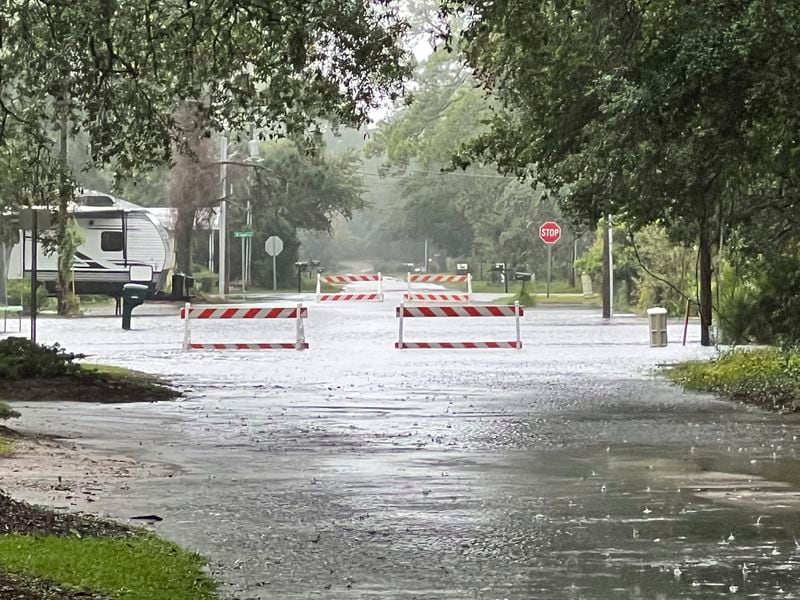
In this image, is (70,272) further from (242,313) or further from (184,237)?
(242,313)

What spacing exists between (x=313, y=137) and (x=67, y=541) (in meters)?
9.84

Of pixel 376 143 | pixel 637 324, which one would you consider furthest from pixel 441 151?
pixel 637 324

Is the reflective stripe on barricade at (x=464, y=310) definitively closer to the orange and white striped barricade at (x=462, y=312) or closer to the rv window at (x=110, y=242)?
the orange and white striped barricade at (x=462, y=312)

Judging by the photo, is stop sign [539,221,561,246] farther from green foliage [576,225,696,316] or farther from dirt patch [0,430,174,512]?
dirt patch [0,430,174,512]

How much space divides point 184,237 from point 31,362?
46.5 meters

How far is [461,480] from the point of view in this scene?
12.2 meters

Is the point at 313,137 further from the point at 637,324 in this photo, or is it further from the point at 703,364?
the point at 637,324

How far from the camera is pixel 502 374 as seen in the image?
2344 cm

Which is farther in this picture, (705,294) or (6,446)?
(705,294)

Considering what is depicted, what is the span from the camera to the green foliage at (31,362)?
1995 centimetres

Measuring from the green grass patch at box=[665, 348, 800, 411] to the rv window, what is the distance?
31380 mm

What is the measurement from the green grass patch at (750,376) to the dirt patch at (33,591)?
12265 millimetres

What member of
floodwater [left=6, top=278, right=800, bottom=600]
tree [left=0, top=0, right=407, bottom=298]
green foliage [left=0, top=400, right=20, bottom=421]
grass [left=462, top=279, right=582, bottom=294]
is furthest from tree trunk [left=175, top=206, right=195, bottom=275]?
green foliage [left=0, top=400, right=20, bottom=421]

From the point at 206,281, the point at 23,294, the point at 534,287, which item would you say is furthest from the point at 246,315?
the point at 534,287
